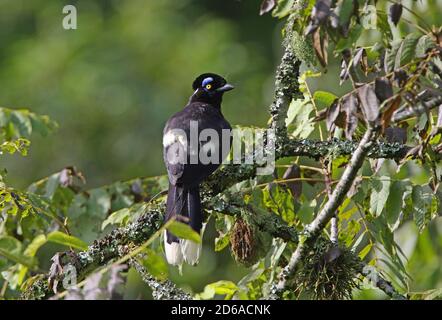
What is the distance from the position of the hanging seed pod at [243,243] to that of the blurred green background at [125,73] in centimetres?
645

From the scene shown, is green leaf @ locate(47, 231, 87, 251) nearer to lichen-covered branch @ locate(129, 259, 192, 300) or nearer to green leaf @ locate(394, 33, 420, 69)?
lichen-covered branch @ locate(129, 259, 192, 300)

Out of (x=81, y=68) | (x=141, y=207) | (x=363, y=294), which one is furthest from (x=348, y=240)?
(x=81, y=68)

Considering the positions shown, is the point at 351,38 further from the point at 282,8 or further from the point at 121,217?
the point at 121,217

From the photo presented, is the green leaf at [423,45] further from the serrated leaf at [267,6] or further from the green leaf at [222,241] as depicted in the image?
the green leaf at [222,241]

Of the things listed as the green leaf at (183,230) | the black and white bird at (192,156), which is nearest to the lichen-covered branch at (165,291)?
the black and white bird at (192,156)

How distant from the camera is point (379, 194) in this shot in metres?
4.69

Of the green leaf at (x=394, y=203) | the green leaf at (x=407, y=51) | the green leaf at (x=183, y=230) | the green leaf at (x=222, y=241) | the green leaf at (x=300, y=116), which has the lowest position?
the green leaf at (x=222, y=241)

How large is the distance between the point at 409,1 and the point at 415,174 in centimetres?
157

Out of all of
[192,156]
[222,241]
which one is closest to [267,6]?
[222,241]

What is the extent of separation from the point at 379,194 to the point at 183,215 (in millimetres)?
998

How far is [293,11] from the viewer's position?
4.10 metres

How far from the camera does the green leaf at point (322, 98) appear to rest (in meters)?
5.09

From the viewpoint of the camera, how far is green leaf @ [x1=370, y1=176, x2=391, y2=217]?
4660 millimetres

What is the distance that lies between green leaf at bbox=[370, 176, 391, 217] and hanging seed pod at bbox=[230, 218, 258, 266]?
2.04ft
